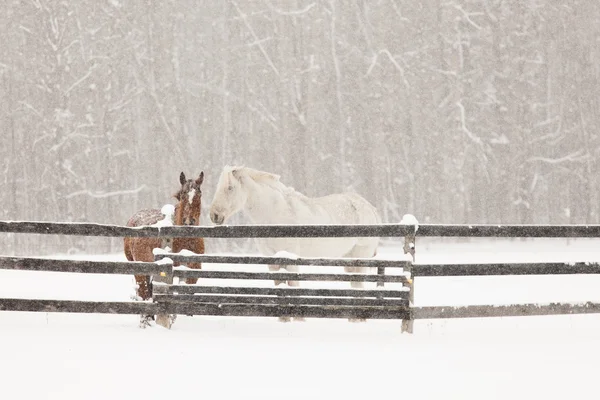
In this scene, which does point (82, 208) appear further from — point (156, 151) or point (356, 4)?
point (356, 4)

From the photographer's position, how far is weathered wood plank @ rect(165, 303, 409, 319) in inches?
346

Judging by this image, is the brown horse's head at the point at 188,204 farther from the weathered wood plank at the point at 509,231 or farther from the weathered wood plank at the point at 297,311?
the weathered wood plank at the point at 509,231

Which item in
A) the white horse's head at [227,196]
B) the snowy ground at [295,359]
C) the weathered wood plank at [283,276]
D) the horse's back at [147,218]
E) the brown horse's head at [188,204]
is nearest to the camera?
the snowy ground at [295,359]

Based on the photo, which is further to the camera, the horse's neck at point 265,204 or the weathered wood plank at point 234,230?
the horse's neck at point 265,204

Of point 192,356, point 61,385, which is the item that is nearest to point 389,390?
point 192,356

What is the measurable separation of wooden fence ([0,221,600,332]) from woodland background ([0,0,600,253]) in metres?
24.6

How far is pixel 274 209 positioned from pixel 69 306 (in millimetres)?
3537

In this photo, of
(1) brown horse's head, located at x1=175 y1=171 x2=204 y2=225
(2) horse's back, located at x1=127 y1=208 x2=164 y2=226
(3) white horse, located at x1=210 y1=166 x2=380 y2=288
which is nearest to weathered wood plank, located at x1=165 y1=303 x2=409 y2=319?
(1) brown horse's head, located at x1=175 y1=171 x2=204 y2=225

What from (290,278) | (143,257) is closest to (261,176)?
(143,257)

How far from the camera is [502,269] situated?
29.9 ft

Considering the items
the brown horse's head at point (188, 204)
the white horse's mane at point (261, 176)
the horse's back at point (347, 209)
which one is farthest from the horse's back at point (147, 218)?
the horse's back at point (347, 209)

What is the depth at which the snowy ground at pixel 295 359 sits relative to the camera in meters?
6.13

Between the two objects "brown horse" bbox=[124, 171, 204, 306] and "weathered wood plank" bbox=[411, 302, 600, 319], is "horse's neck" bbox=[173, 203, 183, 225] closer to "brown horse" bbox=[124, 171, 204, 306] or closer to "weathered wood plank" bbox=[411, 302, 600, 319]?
"brown horse" bbox=[124, 171, 204, 306]

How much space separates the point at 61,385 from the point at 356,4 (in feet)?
112
